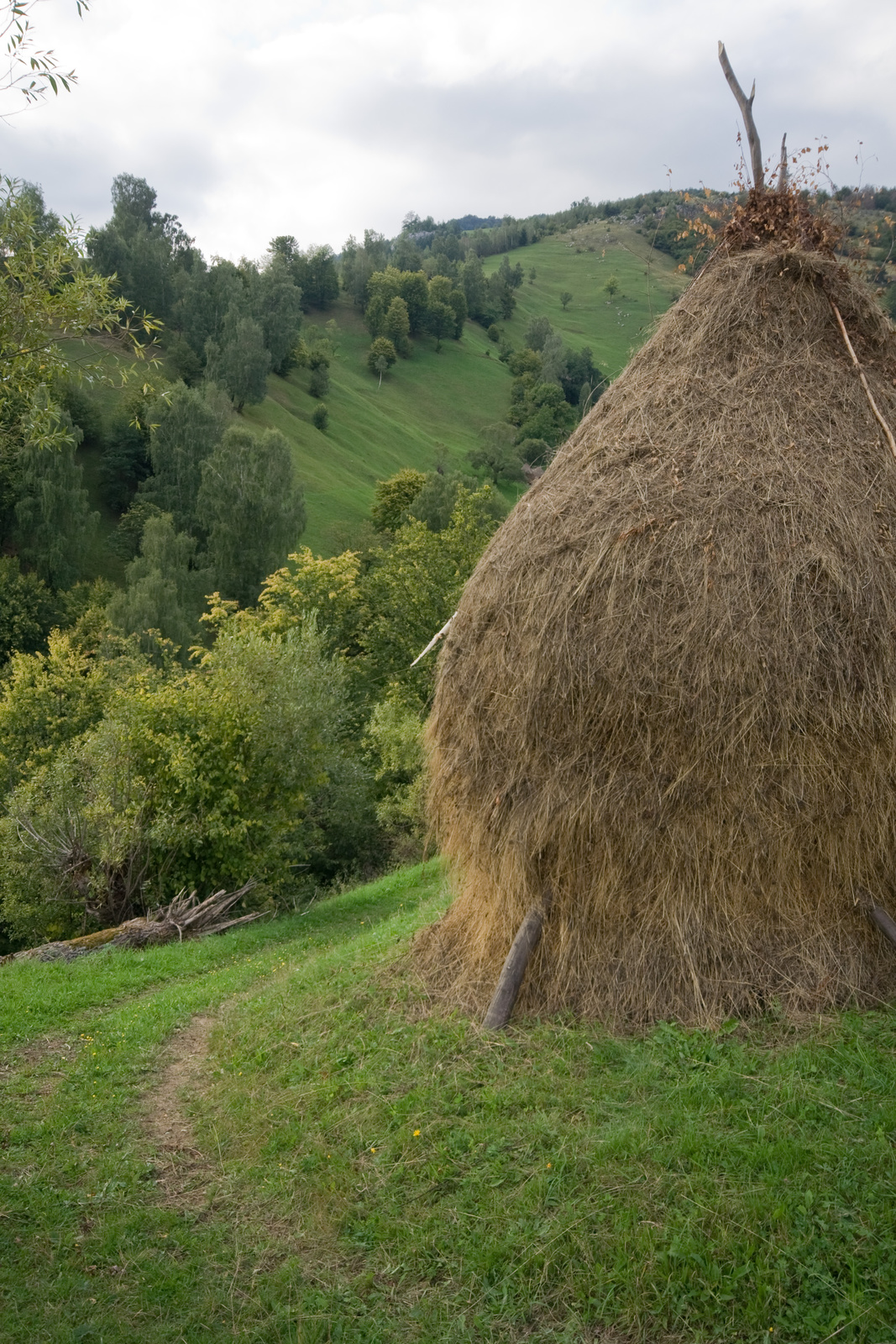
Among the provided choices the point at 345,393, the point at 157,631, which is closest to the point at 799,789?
the point at 157,631

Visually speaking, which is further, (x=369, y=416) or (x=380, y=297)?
(x=380, y=297)

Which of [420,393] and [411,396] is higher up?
[420,393]

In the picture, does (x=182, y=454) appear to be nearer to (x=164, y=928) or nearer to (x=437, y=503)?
(x=437, y=503)

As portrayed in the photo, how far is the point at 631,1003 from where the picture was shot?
7.63 metres

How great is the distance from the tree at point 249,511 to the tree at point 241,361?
20.2 m

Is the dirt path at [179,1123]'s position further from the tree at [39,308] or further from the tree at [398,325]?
the tree at [398,325]

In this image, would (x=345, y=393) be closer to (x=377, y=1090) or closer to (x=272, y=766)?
(x=272, y=766)

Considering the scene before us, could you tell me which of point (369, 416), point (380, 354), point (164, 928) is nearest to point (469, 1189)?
point (164, 928)

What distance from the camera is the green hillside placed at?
77625 mm

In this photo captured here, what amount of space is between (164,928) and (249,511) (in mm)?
46920

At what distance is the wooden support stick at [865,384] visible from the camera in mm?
8008

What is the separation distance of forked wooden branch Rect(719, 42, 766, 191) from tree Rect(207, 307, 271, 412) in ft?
243

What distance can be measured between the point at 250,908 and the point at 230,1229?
48.5 ft

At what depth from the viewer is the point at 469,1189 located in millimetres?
6180
